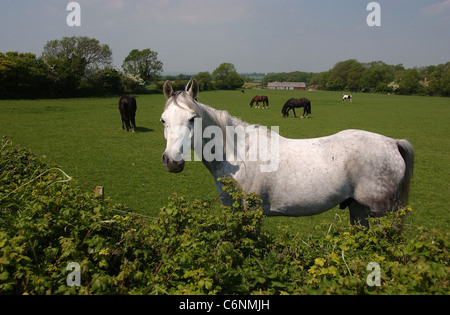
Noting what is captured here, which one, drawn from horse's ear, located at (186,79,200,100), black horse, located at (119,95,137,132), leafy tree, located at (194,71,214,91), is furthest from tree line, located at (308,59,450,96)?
horse's ear, located at (186,79,200,100)

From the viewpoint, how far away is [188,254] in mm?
1652

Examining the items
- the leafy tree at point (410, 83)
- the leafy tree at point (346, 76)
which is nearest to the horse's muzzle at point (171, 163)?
the leafy tree at point (410, 83)

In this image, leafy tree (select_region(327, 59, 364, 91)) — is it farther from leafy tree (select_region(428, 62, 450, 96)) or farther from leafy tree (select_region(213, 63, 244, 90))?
leafy tree (select_region(213, 63, 244, 90))

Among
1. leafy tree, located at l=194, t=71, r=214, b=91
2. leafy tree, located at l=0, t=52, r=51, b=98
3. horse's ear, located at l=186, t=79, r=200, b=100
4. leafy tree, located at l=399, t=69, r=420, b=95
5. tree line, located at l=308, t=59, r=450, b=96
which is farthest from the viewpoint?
leafy tree, located at l=399, t=69, r=420, b=95

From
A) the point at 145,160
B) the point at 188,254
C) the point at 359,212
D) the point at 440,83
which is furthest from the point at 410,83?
the point at 188,254

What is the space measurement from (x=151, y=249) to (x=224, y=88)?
3097 inches

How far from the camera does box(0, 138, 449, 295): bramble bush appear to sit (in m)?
1.42

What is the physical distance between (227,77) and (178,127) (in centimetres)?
8044

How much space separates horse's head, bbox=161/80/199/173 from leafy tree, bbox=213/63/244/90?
75.3 metres

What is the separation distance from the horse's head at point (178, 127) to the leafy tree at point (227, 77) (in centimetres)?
7526

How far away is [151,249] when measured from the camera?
1.95m
